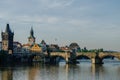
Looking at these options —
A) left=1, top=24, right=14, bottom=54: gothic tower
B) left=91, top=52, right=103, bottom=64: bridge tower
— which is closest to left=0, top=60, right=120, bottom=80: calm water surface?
left=91, top=52, right=103, bottom=64: bridge tower

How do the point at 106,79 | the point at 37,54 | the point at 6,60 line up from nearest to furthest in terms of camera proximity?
the point at 106,79 < the point at 6,60 < the point at 37,54

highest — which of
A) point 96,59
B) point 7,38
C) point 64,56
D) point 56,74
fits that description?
point 7,38

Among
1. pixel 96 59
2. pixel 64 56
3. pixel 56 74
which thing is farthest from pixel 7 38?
pixel 56 74

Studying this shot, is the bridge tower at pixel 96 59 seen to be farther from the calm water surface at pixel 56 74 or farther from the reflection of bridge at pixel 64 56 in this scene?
the calm water surface at pixel 56 74

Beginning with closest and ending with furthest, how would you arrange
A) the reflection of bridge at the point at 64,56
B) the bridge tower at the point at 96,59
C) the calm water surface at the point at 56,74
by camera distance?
the calm water surface at the point at 56,74
the reflection of bridge at the point at 64,56
the bridge tower at the point at 96,59

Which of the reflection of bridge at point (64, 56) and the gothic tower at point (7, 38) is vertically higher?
the gothic tower at point (7, 38)

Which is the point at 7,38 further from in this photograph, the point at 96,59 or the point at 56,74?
the point at 56,74

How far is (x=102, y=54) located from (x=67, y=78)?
7009 centimetres

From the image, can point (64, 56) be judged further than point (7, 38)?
No

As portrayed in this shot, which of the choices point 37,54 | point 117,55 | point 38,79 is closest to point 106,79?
point 38,79

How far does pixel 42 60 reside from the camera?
523ft

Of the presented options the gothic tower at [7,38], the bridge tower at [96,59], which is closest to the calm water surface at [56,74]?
the bridge tower at [96,59]

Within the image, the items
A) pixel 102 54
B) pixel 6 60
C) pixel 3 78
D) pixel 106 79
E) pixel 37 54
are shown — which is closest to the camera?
pixel 3 78

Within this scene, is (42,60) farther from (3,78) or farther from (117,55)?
(3,78)
